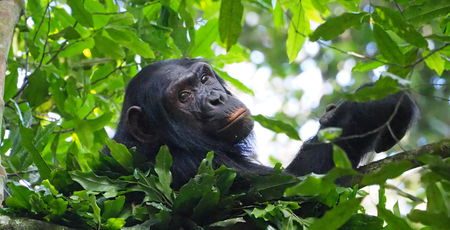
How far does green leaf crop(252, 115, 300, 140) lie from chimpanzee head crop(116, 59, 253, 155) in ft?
6.65

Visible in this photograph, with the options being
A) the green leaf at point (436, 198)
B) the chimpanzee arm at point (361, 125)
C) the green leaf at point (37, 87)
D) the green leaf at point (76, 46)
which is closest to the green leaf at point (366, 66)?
the chimpanzee arm at point (361, 125)

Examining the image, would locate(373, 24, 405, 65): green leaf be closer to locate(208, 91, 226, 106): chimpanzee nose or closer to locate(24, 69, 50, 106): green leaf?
locate(208, 91, 226, 106): chimpanzee nose

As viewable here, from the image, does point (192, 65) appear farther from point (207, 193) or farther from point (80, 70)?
point (207, 193)

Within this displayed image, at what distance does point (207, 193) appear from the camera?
462 cm

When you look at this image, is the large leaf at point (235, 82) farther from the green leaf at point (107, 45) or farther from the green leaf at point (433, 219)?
the green leaf at point (433, 219)

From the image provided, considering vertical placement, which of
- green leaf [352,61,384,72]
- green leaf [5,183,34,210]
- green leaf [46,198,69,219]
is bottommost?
green leaf [46,198,69,219]

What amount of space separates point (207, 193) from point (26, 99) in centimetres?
256

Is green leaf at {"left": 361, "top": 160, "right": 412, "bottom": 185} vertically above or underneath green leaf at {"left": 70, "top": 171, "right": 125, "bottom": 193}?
above

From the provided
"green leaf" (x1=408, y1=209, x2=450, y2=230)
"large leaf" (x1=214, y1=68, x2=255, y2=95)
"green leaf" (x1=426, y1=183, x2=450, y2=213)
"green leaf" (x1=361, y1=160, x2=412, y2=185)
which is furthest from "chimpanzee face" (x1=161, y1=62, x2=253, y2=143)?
"green leaf" (x1=408, y1=209, x2=450, y2=230)

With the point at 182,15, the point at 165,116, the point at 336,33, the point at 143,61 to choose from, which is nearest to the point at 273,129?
the point at 336,33

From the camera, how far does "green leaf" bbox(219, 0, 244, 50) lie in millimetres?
4270

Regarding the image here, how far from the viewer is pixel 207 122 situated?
5820mm

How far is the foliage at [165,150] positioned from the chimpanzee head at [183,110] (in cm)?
29

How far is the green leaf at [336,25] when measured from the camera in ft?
13.0
